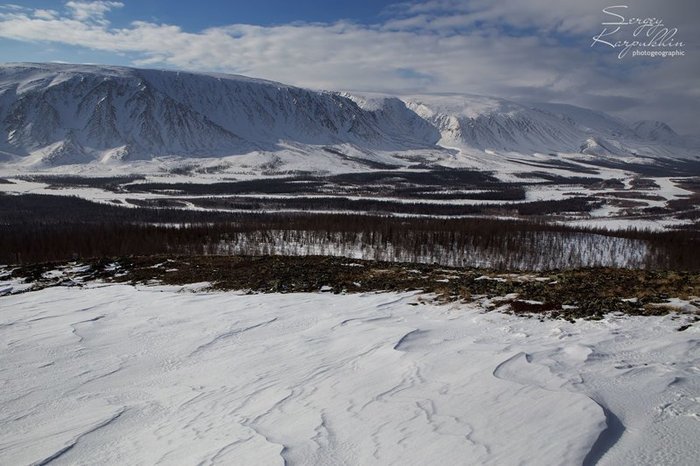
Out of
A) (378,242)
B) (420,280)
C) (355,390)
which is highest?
(355,390)

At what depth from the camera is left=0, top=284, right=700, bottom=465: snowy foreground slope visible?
5.25m

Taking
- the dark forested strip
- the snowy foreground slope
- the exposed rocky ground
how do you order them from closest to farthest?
the snowy foreground slope < the exposed rocky ground < the dark forested strip

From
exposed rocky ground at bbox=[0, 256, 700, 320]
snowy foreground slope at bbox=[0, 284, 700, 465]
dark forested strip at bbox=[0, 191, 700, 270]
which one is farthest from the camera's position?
dark forested strip at bbox=[0, 191, 700, 270]

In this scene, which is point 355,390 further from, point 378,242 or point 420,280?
point 378,242

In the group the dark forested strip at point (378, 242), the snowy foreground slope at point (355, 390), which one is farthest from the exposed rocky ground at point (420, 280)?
the dark forested strip at point (378, 242)

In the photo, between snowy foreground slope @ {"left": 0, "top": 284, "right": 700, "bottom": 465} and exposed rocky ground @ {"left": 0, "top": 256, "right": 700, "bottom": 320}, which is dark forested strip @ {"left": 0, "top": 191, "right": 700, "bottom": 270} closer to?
exposed rocky ground @ {"left": 0, "top": 256, "right": 700, "bottom": 320}

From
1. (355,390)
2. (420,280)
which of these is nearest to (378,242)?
(420,280)

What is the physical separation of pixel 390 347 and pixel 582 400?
3.56m

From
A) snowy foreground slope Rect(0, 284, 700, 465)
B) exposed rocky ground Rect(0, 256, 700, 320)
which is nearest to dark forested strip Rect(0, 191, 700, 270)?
exposed rocky ground Rect(0, 256, 700, 320)

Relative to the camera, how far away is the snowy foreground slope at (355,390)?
5254mm

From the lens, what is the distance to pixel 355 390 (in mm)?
7000

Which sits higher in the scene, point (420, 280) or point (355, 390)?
point (355, 390)

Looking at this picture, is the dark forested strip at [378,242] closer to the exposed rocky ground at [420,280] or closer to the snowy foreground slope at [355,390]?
the exposed rocky ground at [420,280]

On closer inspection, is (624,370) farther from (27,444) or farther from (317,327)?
(27,444)
